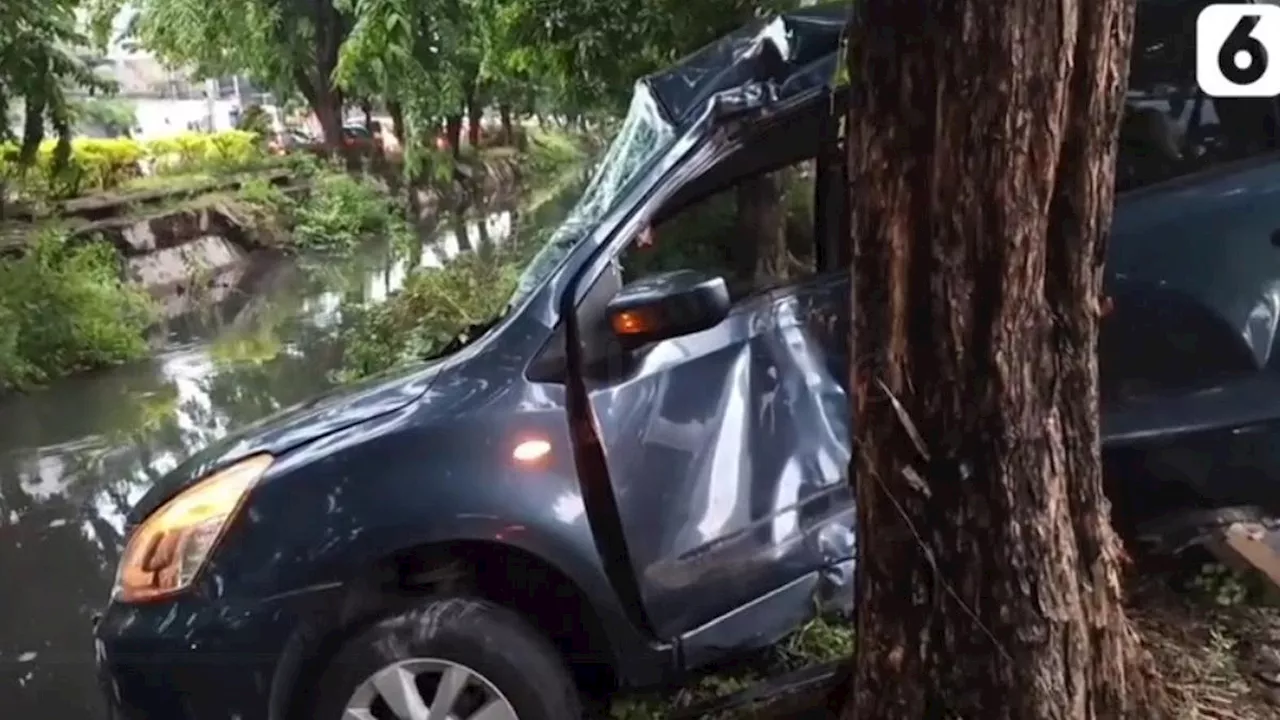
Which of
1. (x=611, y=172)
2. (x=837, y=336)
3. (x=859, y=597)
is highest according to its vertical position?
(x=611, y=172)

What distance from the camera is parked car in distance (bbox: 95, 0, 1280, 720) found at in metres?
2.96

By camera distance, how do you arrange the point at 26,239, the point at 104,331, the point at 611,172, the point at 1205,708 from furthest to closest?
the point at 26,239 < the point at 104,331 < the point at 611,172 < the point at 1205,708

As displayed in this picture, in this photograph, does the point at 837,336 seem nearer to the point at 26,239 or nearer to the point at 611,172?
the point at 611,172

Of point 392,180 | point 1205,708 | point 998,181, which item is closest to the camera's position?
point 998,181

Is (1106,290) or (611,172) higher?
(611,172)

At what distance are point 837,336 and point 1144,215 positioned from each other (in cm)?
94

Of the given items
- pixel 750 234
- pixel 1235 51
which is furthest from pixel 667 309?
pixel 1235 51

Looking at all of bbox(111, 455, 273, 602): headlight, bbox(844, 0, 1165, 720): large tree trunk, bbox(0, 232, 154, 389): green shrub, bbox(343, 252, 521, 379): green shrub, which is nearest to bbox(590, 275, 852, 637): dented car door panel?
bbox(844, 0, 1165, 720): large tree trunk

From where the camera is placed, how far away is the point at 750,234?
12.0ft

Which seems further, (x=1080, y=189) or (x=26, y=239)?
(x=26, y=239)

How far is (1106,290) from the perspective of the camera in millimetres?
3508

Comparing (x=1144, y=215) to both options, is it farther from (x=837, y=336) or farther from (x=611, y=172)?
(x=611, y=172)

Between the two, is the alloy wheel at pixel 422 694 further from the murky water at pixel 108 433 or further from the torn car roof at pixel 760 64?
the murky water at pixel 108 433

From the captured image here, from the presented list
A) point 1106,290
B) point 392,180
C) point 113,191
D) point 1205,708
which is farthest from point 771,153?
point 392,180
